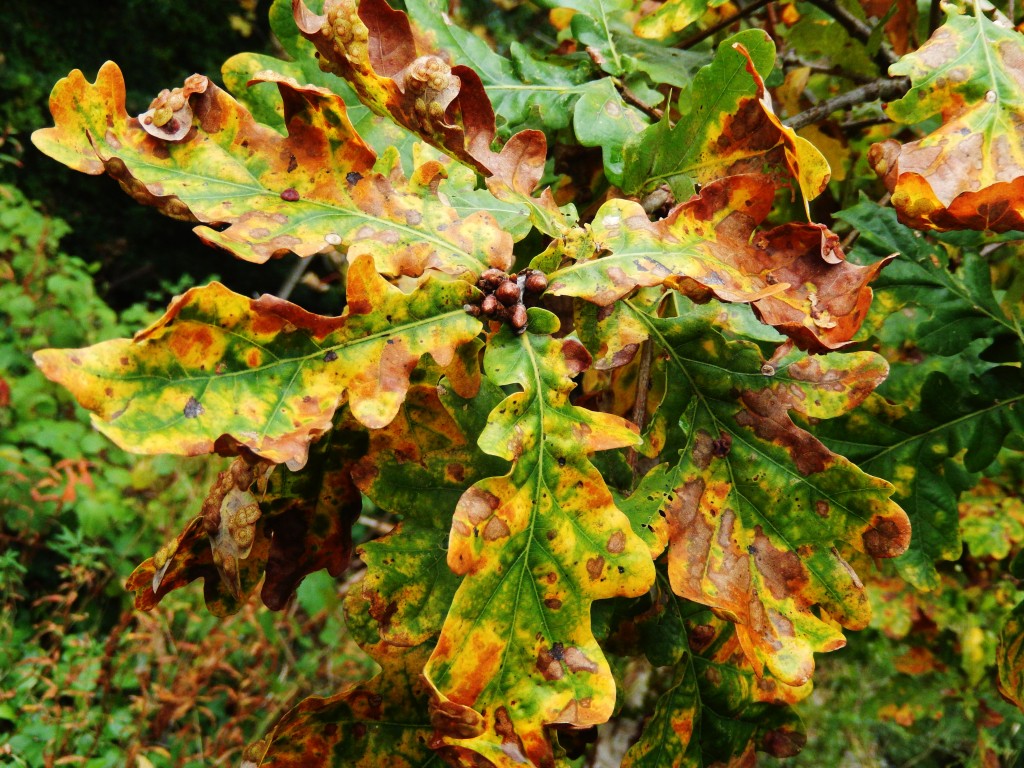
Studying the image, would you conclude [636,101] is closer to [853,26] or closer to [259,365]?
[853,26]

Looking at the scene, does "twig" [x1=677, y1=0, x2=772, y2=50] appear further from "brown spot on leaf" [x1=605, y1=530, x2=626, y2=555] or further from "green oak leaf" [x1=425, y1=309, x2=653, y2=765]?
"brown spot on leaf" [x1=605, y1=530, x2=626, y2=555]

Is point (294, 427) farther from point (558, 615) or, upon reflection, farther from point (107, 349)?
point (558, 615)

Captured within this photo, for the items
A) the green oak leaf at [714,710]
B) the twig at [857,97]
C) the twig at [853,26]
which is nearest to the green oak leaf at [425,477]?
the green oak leaf at [714,710]

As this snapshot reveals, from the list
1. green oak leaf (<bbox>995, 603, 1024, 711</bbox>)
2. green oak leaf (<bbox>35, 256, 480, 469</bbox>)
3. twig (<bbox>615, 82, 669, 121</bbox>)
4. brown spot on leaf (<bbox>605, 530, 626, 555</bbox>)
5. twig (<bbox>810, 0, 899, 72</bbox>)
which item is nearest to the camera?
green oak leaf (<bbox>35, 256, 480, 469</bbox>)

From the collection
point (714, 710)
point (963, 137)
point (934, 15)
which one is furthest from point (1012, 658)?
point (934, 15)

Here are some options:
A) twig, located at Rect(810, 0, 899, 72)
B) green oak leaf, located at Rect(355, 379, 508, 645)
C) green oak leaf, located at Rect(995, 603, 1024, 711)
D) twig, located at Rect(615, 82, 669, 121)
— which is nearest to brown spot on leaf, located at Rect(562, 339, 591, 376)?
green oak leaf, located at Rect(355, 379, 508, 645)
